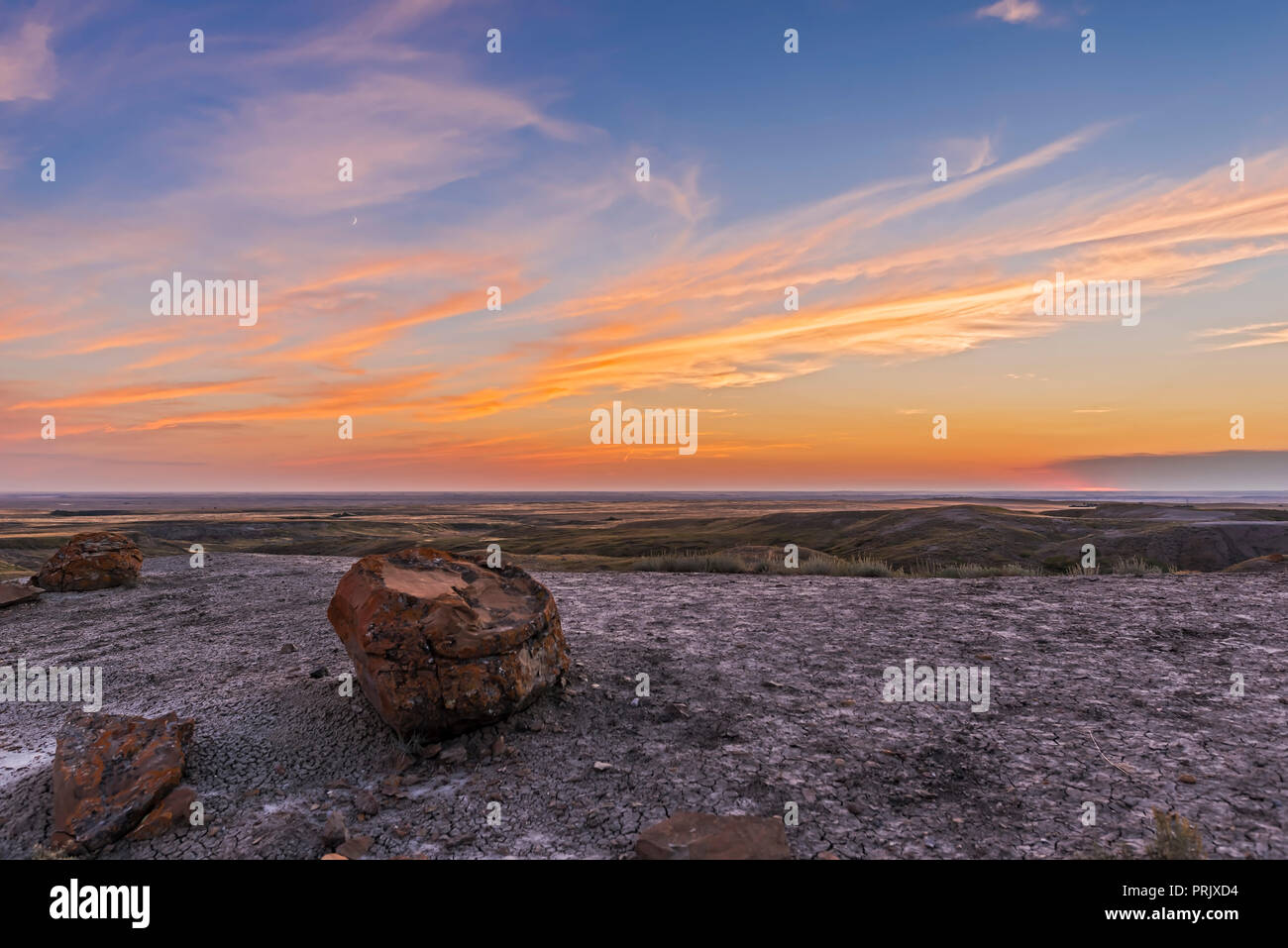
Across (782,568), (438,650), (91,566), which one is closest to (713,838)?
(438,650)

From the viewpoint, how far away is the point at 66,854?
4.21 metres

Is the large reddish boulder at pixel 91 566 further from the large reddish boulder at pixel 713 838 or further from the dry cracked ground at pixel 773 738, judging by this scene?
the large reddish boulder at pixel 713 838

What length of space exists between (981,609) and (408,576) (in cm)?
877

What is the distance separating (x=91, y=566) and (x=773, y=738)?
16.2 metres

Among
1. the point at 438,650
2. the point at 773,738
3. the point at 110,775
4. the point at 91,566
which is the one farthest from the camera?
the point at 91,566

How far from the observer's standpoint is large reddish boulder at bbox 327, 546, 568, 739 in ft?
18.4

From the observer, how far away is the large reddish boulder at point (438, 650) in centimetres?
560

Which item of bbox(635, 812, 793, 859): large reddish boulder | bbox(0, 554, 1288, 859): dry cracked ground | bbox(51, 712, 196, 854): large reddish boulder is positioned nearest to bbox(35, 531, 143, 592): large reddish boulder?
bbox(0, 554, 1288, 859): dry cracked ground

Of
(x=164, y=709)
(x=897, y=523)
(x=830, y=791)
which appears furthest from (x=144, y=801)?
(x=897, y=523)

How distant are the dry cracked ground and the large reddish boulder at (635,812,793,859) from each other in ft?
0.78

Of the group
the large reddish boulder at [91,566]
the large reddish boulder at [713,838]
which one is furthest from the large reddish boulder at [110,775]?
the large reddish boulder at [91,566]

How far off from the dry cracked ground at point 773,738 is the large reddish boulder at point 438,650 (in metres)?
0.30

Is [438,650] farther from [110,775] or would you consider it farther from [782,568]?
[782,568]

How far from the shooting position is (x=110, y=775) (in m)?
4.73
